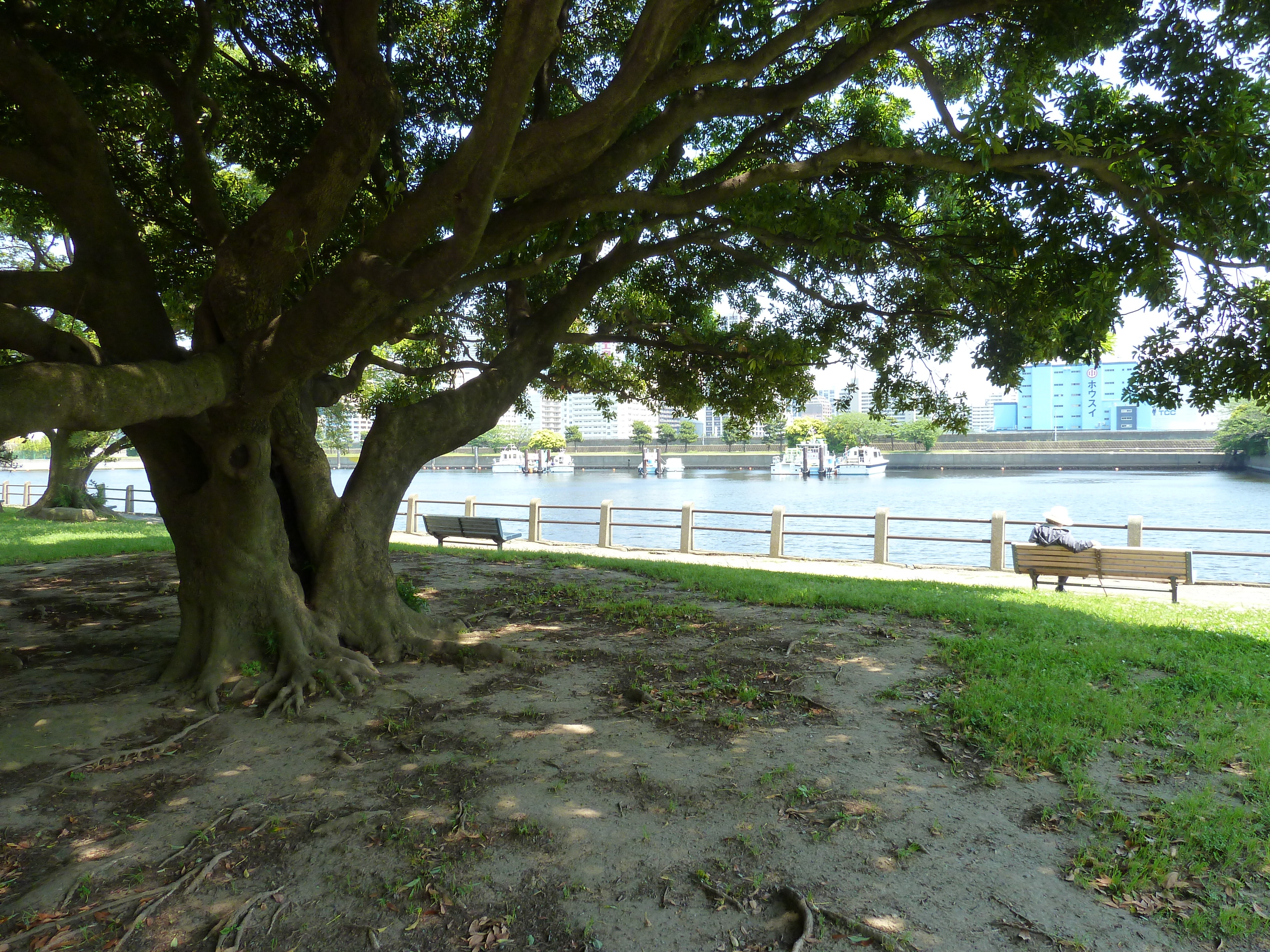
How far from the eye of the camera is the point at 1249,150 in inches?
196

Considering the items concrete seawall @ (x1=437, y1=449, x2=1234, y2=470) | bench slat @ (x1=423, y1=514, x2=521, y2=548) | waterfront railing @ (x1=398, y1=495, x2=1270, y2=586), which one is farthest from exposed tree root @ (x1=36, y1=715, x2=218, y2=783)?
concrete seawall @ (x1=437, y1=449, x2=1234, y2=470)

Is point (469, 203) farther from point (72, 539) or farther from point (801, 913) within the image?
point (72, 539)

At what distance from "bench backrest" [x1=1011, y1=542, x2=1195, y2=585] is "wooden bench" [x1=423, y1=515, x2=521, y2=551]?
8.99 meters

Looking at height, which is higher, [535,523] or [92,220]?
[92,220]

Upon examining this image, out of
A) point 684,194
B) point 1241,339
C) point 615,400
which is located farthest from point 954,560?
point 684,194

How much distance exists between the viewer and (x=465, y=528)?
15.5 metres

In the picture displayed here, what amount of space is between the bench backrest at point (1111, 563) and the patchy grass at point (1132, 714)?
2.04 ft

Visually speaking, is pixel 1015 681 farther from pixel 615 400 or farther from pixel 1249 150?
pixel 615 400

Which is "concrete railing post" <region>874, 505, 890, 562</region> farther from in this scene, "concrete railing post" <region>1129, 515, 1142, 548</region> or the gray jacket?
"concrete railing post" <region>1129, 515, 1142, 548</region>

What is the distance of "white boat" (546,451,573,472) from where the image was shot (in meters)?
92.2

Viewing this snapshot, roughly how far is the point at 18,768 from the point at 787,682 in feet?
15.0

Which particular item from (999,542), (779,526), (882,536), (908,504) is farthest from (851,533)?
(908,504)

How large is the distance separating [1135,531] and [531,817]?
1245 cm

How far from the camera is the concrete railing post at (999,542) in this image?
12984mm
